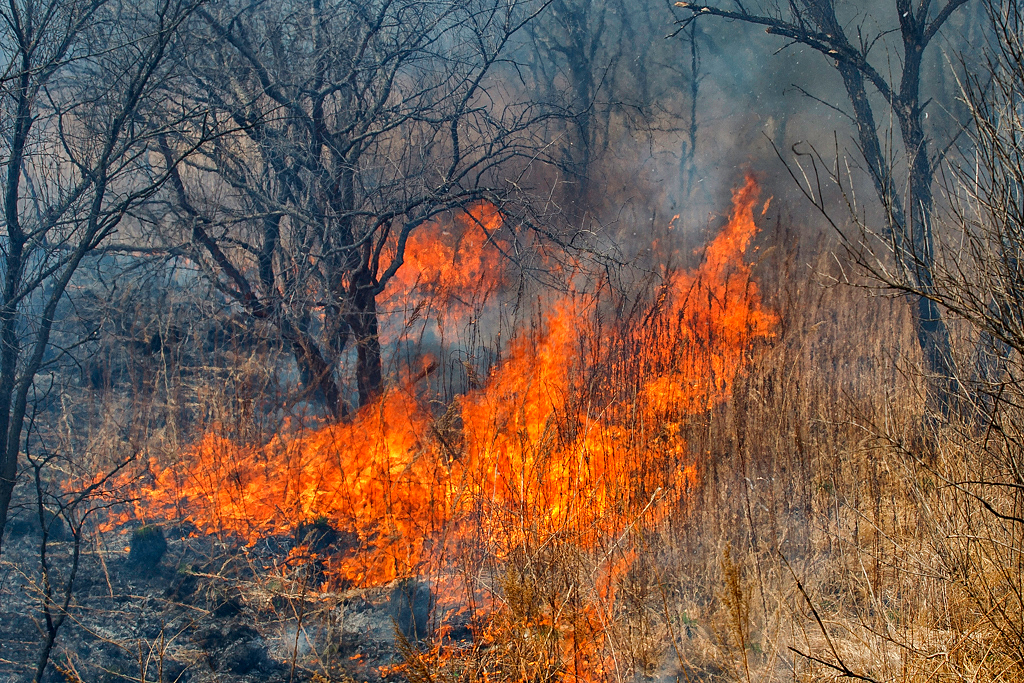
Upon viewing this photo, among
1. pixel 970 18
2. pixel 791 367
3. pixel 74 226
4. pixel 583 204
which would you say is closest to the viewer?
pixel 74 226

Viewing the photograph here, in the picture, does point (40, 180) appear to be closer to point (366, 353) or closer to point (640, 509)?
point (366, 353)

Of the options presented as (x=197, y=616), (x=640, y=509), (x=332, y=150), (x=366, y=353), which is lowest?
(x=197, y=616)

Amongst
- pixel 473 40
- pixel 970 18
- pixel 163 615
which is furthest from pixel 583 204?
pixel 970 18

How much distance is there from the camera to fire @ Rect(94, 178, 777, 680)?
396 cm

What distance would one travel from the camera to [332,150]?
19.0 feet

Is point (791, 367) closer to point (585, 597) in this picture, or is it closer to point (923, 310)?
point (923, 310)

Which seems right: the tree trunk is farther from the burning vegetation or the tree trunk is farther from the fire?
the fire

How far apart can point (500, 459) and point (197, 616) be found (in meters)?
2.42

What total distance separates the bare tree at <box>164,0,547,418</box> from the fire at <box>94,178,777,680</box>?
28.4 inches

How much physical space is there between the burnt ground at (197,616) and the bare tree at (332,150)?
1.88 m

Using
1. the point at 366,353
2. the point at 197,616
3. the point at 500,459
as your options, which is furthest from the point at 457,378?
the point at 197,616

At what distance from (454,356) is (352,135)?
2.36 meters

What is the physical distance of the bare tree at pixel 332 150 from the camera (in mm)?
5520

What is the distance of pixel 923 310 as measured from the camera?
19.1 feet
